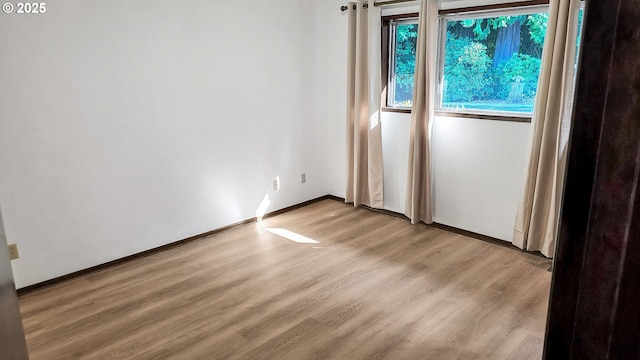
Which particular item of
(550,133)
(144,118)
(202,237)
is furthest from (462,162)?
(144,118)

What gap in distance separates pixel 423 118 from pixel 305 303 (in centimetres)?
199

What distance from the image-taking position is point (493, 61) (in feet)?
11.8

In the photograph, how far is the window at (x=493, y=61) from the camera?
3383 millimetres

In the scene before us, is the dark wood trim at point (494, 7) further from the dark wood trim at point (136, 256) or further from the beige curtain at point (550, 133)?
the dark wood trim at point (136, 256)

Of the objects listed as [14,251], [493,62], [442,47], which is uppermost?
[442,47]

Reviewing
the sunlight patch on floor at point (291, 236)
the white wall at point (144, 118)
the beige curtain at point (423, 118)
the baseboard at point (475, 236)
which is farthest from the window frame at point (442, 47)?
the sunlight patch on floor at point (291, 236)

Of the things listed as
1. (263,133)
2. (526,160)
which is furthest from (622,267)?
(263,133)

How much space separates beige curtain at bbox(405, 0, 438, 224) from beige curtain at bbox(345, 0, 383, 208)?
0.44 m

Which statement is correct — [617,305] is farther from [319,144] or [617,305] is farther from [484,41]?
[319,144]

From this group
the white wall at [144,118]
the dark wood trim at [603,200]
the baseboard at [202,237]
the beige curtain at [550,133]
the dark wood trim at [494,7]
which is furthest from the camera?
the dark wood trim at [494,7]

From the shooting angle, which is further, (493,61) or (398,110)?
(398,110)

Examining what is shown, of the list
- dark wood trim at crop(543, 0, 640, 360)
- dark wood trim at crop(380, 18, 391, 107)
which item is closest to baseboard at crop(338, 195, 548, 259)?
dark wood trim at crop(380, 18, 391, 107)

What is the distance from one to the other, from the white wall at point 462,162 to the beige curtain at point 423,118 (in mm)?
112

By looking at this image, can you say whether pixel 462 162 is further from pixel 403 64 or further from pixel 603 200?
pixel 603 200
